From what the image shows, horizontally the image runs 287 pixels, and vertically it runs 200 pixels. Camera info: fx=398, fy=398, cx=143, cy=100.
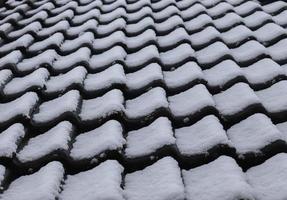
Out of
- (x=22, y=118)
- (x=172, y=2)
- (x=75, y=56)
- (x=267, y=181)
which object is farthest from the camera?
(x=172, y=2)

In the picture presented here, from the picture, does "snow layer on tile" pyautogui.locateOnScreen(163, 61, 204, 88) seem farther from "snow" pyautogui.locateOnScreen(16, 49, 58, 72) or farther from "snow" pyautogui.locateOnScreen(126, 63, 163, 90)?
"snow" pyautogui.locateOnScreen(16, 49, 58, 72)

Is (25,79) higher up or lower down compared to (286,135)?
higher up

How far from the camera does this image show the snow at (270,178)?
1.29 metres

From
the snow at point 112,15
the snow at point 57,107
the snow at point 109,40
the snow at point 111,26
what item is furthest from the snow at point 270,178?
the snow at point 112,15

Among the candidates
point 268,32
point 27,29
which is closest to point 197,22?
point 268,32

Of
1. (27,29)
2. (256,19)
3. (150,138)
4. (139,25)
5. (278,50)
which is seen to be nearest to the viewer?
(150,138)

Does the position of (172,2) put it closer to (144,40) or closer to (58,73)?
(144,40)

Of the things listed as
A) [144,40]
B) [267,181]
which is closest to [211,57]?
[144,40]

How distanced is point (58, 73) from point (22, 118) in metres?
0.50

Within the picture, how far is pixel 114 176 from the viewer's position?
4.62 feet

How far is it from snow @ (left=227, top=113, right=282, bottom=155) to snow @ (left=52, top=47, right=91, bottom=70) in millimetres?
1043

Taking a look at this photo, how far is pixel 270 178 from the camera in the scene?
1.36 m

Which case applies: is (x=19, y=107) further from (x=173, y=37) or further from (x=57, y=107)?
(x=173, y=37)

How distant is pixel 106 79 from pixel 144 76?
0.20 m
